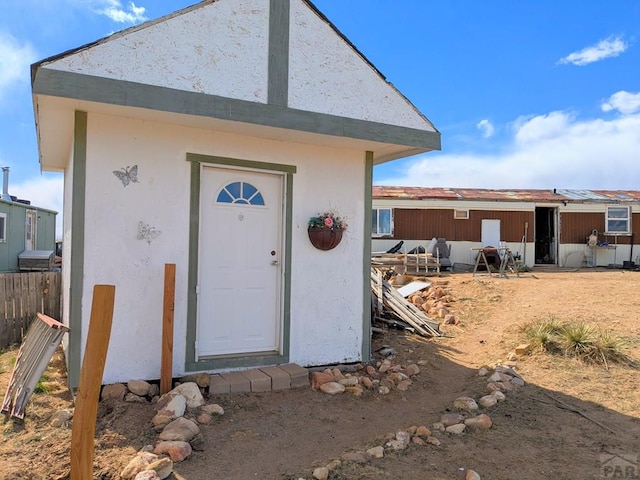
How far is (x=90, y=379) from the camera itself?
2.66 m

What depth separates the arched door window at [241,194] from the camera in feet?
16.9

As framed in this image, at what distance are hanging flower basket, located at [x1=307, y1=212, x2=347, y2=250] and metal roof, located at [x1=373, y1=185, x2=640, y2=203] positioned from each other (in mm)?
13077

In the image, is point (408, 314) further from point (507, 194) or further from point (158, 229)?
point (507, 194)

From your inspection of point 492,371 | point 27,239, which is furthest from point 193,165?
point 27,239

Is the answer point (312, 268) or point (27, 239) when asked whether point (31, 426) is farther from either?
point (27, 239)

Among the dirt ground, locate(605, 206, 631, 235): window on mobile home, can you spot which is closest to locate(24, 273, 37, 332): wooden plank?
the dirt ground

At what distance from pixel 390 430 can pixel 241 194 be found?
2.93 meters

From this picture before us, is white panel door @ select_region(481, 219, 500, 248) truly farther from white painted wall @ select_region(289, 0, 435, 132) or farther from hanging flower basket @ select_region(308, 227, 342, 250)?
hanging flower basket @ select_region(308, 227, 342, 250)

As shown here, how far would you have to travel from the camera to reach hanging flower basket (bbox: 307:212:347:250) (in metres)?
5.38

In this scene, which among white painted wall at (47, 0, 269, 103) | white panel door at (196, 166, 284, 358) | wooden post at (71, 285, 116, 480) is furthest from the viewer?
white panel door at (196, 166, 284, 358)

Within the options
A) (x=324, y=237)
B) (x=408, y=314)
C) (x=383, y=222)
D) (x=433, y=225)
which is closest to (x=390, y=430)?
(x=324, y=237)

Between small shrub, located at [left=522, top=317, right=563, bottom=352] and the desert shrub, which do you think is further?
small shrub, located at [left=522, top=317, right=563, bottom=352]

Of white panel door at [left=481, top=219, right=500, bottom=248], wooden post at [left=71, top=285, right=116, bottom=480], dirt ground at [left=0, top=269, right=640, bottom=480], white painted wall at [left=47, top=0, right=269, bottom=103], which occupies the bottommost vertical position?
dirt ground at [left=0, top=269, right=640, bottom=480]

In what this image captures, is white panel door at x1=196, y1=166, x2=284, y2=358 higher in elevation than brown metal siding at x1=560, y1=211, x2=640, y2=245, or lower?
lower
